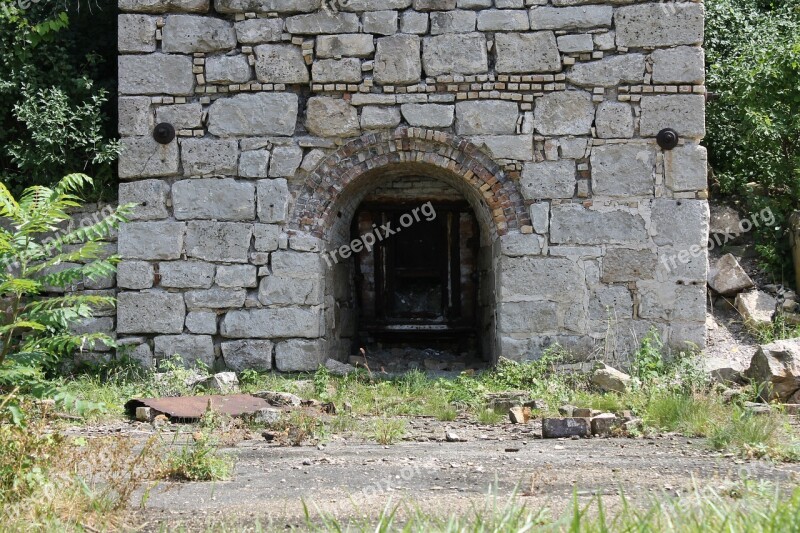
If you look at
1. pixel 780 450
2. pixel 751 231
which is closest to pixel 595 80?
pixel 751 231

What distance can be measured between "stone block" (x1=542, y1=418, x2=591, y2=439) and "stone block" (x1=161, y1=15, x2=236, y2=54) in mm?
4770

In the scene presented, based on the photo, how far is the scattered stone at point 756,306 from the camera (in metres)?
8.56

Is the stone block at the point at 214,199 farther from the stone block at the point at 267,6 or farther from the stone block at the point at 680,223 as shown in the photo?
the stone block at the point at 680,223

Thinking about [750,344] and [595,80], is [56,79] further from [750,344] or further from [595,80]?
[750,344]

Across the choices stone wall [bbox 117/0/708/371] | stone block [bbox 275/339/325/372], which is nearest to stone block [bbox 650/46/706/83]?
stone wall [bbox 117/0/708/371]

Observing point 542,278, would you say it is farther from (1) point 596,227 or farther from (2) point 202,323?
(2) point 202,323

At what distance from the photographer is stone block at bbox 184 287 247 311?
8.06 meters

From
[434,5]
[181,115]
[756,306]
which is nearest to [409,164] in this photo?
[434,5]

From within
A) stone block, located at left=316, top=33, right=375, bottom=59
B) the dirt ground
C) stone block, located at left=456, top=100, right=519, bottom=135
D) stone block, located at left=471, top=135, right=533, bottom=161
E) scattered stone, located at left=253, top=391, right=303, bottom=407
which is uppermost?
stone block, located at left=316, top=33, right=375, bottom=59

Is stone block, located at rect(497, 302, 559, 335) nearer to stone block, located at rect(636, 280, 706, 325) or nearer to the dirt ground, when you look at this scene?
stone block, located at rect(636, 280, 706, 325)

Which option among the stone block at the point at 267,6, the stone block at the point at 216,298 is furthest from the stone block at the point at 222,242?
the stone block at the point at 267,6

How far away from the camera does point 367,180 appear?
28.6 ft

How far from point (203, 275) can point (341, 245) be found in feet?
5.53

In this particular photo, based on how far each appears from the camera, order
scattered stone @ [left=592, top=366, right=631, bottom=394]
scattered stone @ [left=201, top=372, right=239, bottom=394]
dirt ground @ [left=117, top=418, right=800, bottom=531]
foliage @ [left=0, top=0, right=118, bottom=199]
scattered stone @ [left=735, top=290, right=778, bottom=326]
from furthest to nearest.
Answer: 1. scattered stone @ [left=735, top=290, right=778, bottom=326]
2. foliage @ [left=0, top=0, right=118, bottom=199]
3. scattered stone @ [left=201, top=372, right=239, bottom=394]
4. scattered stone @ [left=592, top=366, right=631, bottom=394]
5. dirt ground @ [left=117, top=418, right=800, bottom=531]
